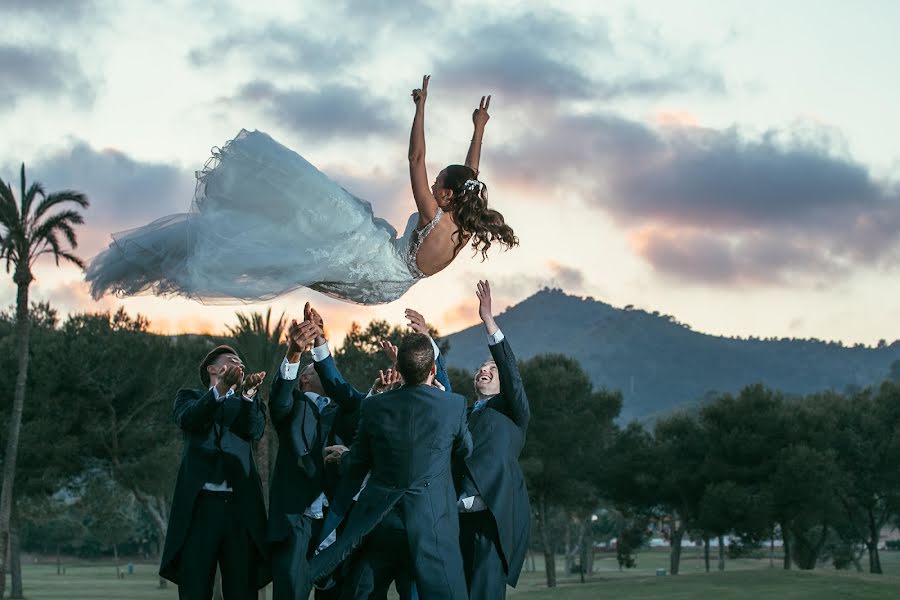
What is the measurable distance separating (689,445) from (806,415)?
501cm

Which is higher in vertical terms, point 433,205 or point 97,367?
point 97,367

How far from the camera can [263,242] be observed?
299 inches

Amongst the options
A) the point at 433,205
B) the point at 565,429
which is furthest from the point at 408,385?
the point at 565,429

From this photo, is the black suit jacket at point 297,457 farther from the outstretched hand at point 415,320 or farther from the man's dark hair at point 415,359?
the man's dark hair at point 415,359

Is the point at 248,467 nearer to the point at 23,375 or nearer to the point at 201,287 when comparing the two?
the point at 201,287

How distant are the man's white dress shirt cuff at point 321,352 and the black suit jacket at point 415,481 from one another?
1.39 metres

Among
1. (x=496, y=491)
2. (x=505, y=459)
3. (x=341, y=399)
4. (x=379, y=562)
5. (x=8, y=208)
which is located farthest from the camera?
(x=8, y=208)

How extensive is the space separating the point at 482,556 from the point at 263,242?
9.08 feet

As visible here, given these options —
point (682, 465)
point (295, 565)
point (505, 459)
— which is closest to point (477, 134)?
point (505, 459)

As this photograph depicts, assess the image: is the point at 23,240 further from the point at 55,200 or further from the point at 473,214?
the point at 473,214

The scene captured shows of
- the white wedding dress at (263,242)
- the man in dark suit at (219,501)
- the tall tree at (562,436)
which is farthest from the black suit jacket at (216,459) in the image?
the tall tree at (562,436)

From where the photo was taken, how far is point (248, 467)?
829 cm

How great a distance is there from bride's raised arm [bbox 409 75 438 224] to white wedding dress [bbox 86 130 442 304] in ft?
0.33

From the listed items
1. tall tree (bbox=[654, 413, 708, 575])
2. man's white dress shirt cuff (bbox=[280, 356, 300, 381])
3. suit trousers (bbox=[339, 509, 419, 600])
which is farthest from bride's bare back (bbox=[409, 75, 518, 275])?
tall tree (bbox=[654, 413, 708, 575])
